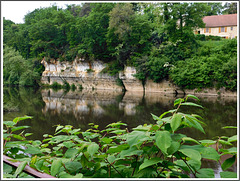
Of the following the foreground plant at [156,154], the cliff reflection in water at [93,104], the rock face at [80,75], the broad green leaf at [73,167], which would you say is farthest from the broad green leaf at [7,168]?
the rock face at [80,75]

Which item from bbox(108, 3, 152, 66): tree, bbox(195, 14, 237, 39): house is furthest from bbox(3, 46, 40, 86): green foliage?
bbox(195, 14, 237, 39): house

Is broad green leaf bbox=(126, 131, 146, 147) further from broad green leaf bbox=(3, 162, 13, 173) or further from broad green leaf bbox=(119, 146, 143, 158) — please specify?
broad green leaf bbox=(3, 162, 13, 173)

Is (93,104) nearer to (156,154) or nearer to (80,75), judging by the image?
(80,75)

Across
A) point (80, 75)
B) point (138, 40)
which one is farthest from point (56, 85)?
point (138, 40)

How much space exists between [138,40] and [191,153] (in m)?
23.1

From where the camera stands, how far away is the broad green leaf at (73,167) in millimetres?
1052

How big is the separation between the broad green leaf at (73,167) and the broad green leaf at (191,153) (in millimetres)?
506

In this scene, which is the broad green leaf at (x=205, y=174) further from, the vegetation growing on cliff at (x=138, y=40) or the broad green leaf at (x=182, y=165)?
the vegetation growing on cliff at (x=138, y=40)

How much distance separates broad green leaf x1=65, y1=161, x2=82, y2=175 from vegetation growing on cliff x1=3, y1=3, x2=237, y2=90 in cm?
1774

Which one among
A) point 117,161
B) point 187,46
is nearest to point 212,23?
point 187,46

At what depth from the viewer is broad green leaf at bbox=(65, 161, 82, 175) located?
1.05 metres

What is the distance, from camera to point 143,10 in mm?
29625

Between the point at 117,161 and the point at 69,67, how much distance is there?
28.8 metres

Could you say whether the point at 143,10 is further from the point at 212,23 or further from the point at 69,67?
the point at 69,67
